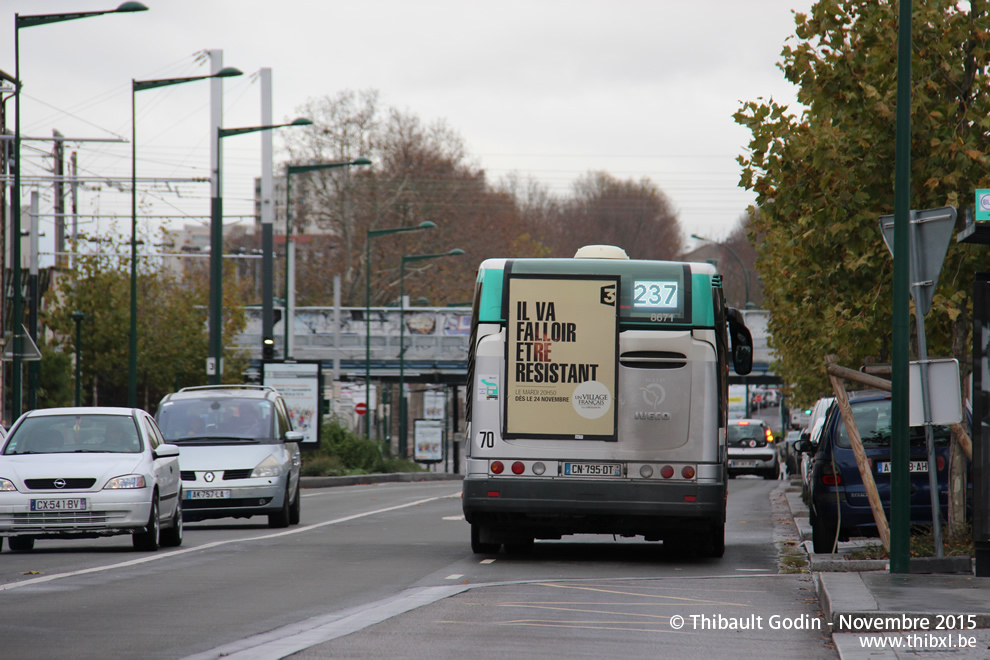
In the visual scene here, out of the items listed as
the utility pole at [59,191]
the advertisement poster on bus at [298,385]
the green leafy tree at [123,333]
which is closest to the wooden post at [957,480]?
the advertisement poster on bus at [298,385]

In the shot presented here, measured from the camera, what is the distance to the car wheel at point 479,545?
53.7 ft

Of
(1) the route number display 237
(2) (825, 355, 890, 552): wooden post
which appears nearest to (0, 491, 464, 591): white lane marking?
(1) the route number display 237

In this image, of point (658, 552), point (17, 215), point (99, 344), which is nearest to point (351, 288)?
point (99, 344)

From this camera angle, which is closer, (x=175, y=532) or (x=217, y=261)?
(x=175, y=532)

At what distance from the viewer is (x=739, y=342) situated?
1705 centimetres

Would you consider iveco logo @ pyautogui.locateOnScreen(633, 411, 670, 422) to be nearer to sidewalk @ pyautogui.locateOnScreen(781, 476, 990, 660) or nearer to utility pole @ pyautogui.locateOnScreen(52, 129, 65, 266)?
sidewalk @ pyautogui.locateOnScreen(781, 476, 990, 660)

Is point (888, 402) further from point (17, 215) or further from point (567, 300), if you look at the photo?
point (17, 215)

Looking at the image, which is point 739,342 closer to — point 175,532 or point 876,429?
point 876,429

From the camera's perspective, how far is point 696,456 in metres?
15.2

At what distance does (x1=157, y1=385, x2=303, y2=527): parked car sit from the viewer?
2097 cm

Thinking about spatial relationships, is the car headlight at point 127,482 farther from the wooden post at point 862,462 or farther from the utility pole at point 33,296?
the utility pole at point 33,296

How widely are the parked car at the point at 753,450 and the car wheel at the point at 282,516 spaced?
28.1m

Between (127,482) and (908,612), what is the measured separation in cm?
909

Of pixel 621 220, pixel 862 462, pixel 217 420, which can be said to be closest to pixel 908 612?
pixel 862 462
